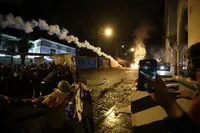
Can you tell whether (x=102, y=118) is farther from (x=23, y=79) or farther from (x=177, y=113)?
(x=23, y=79)

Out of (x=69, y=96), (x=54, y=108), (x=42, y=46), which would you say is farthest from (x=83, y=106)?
(x=42, y=46)

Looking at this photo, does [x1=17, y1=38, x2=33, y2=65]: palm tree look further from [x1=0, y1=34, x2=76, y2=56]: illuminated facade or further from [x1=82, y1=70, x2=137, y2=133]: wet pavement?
[x1=82, y1=70, x2=137, y2=133]: wet pavement

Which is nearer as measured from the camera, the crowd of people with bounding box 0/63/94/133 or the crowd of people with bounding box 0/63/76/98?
the crowd of people with bounding box 0/63/94/133

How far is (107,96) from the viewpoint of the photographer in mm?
9359

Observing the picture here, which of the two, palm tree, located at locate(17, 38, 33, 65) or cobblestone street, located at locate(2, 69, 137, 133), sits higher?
palm tree, located at locate(17, 38, 33, 65)

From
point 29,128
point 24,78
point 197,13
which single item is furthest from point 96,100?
point 197,13

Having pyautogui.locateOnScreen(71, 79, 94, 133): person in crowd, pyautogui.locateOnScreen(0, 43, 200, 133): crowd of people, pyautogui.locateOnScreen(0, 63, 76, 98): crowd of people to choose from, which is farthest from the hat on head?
pyautogui.locateOnScreen(0, 63, 76, 98): crowd of people

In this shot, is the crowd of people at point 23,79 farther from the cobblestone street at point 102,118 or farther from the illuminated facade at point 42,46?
the illuminated facade at point 42,46

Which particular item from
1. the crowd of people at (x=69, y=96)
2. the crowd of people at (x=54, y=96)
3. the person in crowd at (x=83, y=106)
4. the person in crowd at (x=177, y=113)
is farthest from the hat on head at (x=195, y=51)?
the person in crowd at (x=83, y=106)

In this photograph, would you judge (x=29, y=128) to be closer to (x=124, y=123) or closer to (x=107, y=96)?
(x=124, y=123)

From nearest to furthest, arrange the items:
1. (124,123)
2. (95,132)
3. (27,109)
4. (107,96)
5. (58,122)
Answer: (58,122) < (95,132) < (124,123) < (27,109) < (107,96)

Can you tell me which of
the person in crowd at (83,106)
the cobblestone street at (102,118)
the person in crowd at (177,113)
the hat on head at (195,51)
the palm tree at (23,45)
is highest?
the palm tree at (23,45)

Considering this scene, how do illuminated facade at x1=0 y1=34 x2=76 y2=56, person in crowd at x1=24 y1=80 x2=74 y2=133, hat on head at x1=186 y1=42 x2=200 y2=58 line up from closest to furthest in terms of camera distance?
1. hat on head at x1=186 y1=42 x2=200 y2=58
2. person in crowd at x1=24 y1=80 x2=74 y2=133
3. illuminated facade at x1=0 y1=34 x2=76 y2=56

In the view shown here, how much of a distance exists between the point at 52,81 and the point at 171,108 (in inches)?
289
